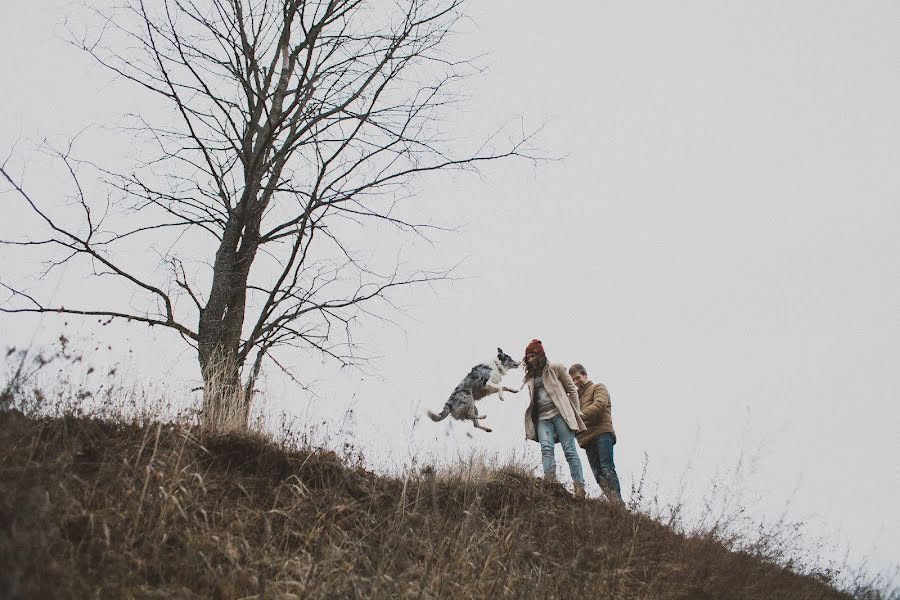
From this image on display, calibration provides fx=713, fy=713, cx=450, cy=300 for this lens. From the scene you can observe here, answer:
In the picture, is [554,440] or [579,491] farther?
[554,440]

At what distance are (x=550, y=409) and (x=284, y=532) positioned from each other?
4.55 metres

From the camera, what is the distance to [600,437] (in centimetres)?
916

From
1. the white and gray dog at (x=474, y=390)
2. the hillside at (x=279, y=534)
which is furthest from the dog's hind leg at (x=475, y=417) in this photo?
the hillside at (x=279, y=534)

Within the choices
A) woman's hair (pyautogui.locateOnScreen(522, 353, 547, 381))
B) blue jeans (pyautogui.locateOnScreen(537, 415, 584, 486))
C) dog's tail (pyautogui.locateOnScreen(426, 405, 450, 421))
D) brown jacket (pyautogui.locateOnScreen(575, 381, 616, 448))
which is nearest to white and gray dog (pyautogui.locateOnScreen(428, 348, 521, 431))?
dog's tail (pyautogui.locateOnScreen(426, 405, 450, 421))

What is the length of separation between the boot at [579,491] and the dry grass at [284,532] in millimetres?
517

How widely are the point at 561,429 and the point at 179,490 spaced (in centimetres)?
506

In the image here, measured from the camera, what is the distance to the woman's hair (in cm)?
916

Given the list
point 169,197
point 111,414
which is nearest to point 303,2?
point 169,197

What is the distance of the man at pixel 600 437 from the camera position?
9094mm

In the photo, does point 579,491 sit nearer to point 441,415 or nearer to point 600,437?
point 600,437

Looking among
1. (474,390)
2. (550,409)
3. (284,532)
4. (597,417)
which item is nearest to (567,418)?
(550,409)

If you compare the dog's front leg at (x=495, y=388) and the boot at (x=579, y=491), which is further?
the dog's front leg at (x=495, y=388)

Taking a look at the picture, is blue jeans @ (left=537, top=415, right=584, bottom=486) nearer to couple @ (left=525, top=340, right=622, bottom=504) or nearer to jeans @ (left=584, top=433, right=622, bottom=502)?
couple @ (left=525, top=340, right=622, bottom=504)

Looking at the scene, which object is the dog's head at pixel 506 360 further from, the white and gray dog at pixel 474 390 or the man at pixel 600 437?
the man at pixel 600 437
